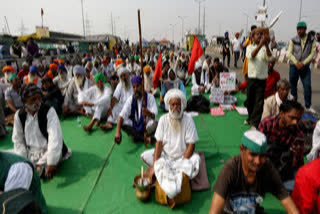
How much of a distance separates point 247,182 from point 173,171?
3.23 feet

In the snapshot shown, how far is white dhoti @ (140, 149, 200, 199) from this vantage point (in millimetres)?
2539

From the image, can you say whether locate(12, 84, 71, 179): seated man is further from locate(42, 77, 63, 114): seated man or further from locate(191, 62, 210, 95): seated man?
locate(191, 62, 210, 95): seated man

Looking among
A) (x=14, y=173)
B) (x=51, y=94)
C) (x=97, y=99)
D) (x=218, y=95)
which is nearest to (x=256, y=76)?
(x=218, y=95)

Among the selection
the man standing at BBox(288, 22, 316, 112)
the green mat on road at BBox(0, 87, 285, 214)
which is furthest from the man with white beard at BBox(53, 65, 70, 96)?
the man standing at BBox(288, 22, 316, 112)

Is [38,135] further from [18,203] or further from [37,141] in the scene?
[18,203]

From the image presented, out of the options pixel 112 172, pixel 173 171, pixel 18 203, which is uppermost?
pixel 18 203

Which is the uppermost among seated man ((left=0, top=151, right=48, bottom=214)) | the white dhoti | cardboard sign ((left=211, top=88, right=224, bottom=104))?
seated man ((left=0, top=151, right=48, bottom=214))

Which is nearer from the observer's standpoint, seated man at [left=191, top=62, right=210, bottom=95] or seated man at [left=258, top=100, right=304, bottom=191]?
seated man at [left=258, top=100, right=304, bottom=191]

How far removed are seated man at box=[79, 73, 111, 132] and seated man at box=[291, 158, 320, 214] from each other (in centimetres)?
425

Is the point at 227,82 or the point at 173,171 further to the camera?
the point at 227,82

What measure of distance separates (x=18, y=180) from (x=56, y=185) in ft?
4.55

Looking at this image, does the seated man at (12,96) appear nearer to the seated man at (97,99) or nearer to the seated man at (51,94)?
the seated man at (51,94)

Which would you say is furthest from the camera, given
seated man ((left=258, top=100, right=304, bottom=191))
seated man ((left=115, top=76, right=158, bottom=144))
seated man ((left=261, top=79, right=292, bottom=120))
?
seated man ((left=115, top=76, right=158, bottom=144))

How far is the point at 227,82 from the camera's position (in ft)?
23.8
